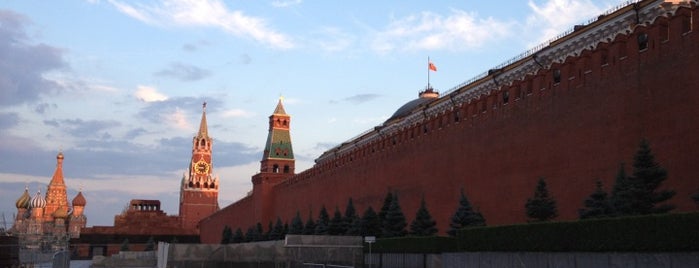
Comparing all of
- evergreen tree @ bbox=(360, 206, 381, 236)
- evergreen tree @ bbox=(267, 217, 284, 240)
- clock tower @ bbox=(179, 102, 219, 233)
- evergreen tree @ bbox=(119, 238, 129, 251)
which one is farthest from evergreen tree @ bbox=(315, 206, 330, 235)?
clock tower @ bbox=(179, 102, 219, 233)

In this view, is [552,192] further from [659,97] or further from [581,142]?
[659,97]

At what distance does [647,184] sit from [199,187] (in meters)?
78.9

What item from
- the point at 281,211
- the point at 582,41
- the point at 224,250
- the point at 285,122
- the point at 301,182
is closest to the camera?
the point at 582,41

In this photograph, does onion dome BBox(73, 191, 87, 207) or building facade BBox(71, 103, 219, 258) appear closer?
building facade BBox(71, 103, 219, 258)

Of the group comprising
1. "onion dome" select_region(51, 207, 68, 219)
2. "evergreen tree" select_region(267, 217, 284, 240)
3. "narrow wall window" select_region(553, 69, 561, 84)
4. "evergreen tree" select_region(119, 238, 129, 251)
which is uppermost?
"narrow wall window" select_region(553, 69, 561, 84)

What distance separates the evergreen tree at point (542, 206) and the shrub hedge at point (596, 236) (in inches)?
76.6

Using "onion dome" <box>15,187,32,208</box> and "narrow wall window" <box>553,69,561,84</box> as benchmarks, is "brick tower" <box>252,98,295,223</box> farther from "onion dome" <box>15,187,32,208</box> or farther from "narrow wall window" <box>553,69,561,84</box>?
"onion dome" <box>15,187,32,208</box>

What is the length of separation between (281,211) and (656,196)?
3823 cm

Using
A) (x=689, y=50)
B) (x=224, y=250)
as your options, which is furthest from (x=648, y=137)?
(x=224, y=250)

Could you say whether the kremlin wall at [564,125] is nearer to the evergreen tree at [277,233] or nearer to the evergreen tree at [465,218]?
the evergreen tree at [465,218]

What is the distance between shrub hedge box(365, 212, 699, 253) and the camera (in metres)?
10.3

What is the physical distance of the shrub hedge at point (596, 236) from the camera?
10.3 metres

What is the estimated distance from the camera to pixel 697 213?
10.1 meters

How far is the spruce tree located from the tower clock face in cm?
7970
